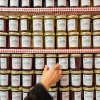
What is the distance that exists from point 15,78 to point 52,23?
530 mm

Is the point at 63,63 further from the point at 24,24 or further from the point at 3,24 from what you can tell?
the point at 3,24

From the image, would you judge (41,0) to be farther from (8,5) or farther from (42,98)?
(42,98)

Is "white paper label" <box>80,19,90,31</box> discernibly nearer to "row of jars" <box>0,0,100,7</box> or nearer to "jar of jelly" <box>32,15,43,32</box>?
"row of jars" <box>0,0,100,7</box>

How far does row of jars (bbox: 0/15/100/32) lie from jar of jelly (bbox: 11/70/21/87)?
35 cm

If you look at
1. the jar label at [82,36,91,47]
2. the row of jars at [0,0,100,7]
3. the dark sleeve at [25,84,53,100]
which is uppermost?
the row of jars at [0,0,100,7]

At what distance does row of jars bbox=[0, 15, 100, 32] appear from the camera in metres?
1.93

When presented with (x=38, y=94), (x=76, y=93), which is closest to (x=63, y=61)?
(x=76, y=93)

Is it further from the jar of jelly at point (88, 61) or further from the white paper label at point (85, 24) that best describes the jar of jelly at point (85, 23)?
the jar of jelly at point (88, 61)

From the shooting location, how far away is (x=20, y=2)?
2.01 metres

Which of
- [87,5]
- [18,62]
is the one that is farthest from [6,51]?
[87,5]

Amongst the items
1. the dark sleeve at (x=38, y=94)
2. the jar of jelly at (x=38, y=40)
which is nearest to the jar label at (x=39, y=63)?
the jar of jelly at (x=38, y=40)

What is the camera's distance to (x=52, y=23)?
1949 mm

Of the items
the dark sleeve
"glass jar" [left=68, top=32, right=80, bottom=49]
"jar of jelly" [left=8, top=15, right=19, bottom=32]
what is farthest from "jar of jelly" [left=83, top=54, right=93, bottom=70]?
the dark sleeve

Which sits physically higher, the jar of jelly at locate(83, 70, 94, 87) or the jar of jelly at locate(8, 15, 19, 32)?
the jar of jelly at locate(8, 15, 19, 32)
